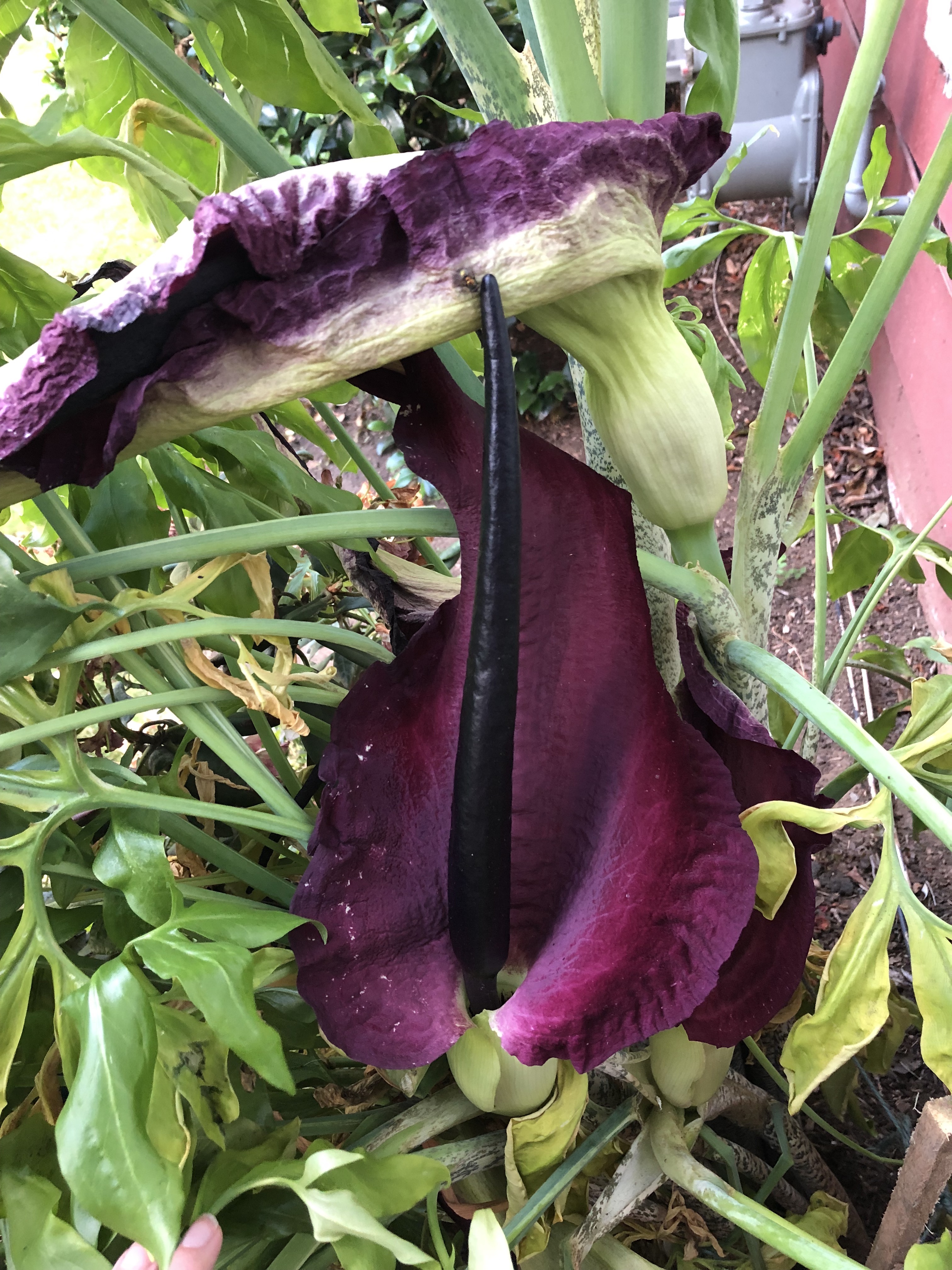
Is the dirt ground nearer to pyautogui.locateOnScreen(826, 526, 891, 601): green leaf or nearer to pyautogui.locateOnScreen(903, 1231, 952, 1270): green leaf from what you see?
pyautogui.locateOnScreen(826, 526, 891, 601): green leaf

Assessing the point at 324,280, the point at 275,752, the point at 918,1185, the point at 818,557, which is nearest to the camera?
the point at 324,280

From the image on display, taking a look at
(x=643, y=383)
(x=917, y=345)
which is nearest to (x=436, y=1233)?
(x=643, y=383)

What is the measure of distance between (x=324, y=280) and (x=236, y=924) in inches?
6.7

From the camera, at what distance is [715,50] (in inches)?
12.5

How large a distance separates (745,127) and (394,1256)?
140 cm

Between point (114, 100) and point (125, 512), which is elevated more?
point (114, 100)

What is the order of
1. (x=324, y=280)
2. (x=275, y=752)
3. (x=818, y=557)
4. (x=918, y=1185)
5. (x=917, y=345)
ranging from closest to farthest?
(x=324, y=280) → (x=918, y=1185) → (x=275, y=752) → (x=818, y=557) → (x=917, y=345)

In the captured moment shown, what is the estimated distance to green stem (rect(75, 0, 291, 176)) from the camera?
0.81ft

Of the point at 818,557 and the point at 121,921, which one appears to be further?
the point at 818,557

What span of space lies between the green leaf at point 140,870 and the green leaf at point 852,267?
0.50m

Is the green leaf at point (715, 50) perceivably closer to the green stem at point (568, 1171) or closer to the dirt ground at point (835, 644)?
the dirt ground at point (835, 644)

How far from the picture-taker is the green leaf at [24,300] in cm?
35

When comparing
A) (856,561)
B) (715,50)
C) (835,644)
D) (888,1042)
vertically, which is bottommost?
(835,644)

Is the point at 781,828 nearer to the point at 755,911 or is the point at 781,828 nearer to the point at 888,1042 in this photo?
the point at 755,911
